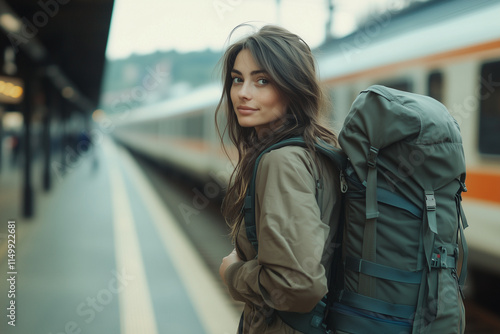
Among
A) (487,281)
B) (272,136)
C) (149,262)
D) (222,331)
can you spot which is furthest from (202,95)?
(272,136)

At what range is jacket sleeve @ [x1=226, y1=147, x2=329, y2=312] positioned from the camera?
3.91ft

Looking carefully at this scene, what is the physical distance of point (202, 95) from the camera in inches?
587

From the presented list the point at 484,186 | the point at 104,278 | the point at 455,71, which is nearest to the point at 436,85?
the point at 455,71

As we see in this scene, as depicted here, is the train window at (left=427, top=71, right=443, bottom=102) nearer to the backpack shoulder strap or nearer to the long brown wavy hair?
the long brown wavy hair

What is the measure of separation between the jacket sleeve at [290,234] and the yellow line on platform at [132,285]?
2876 millimetres

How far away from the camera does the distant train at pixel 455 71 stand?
4.36 m

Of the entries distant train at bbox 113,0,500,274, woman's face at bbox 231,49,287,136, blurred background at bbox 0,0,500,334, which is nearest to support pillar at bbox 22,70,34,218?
blurred background at bbox 0,0,500,334

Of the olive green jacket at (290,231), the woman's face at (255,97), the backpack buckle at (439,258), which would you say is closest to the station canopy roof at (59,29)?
the woman's face at (255,97)

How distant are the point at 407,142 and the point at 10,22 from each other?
18.1 feet

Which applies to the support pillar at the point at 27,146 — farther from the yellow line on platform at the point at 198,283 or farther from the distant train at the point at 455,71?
the distant train at the point at 455,71

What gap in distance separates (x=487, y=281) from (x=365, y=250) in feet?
16.7

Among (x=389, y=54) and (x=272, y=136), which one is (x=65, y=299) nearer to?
(x=272, y=136)

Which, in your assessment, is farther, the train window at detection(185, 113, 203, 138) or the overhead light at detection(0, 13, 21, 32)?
the train window at detection(185, 113, 203, 138)

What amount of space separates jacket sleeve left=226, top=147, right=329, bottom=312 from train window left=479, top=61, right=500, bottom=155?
3672 millimetres
